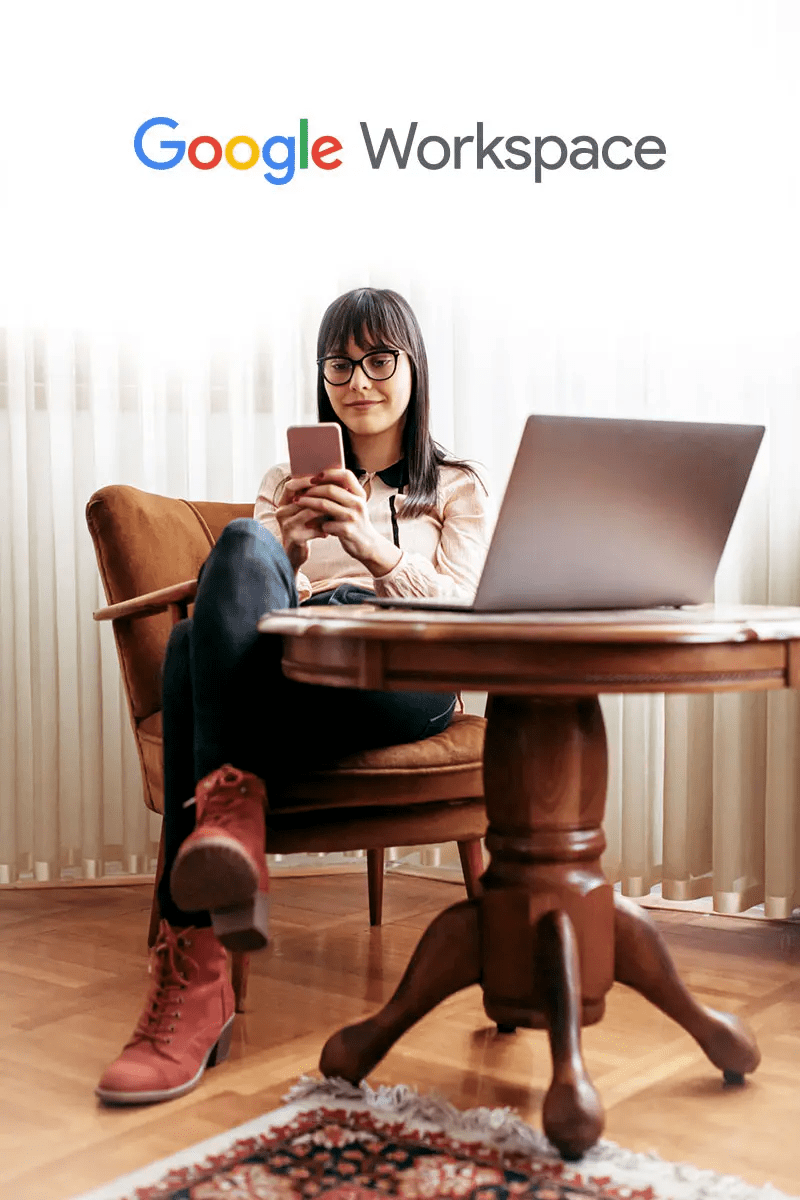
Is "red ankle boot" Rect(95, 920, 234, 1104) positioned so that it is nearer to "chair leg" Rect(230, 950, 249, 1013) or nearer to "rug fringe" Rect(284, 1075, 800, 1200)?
"rug fringe" Rect(284, 1075, 800, 1200)

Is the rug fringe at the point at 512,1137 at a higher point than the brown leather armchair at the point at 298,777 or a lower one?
lower

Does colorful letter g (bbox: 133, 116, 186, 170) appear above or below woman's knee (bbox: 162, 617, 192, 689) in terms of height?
above

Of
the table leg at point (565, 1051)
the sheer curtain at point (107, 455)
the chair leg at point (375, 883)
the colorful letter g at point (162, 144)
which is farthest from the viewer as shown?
the colorful letter g at point (162, 144)

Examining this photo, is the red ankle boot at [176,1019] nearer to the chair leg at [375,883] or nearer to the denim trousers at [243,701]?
the denim trousers at [243,701]

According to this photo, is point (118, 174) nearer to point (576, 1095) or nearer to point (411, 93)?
point (411, 93)

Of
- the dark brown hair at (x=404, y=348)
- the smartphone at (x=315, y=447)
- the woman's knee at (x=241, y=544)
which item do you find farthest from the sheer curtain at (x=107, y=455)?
the woman's knee at (x=241, y=544)

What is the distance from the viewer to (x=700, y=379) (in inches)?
91.3

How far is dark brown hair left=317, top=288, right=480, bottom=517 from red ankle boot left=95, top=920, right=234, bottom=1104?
2.39 feet

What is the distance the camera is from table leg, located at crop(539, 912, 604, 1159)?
1218mm

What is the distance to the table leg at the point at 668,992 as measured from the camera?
1.40 meters

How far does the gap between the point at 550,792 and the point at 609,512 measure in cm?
32

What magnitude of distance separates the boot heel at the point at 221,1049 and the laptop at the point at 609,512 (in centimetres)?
60

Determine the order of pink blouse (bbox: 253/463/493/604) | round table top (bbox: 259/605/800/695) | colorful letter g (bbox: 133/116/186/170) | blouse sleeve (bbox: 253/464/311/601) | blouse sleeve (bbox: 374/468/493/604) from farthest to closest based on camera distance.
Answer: colorful letter g (bbox: 133/116/186/170) < blouse sleeve (bbox: 253/464/311/601) < pink blouse (bbox: 253/463/493/604) < blouse sleeve (bbox: 374/468/493/604) < round table top (bbox: 259/605/800/695)

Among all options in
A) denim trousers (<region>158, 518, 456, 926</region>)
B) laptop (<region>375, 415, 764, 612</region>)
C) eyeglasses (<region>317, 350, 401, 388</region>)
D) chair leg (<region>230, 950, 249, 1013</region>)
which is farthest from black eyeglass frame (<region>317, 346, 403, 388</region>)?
chair leg (<region>230, 950, 249, 1013</region>)
